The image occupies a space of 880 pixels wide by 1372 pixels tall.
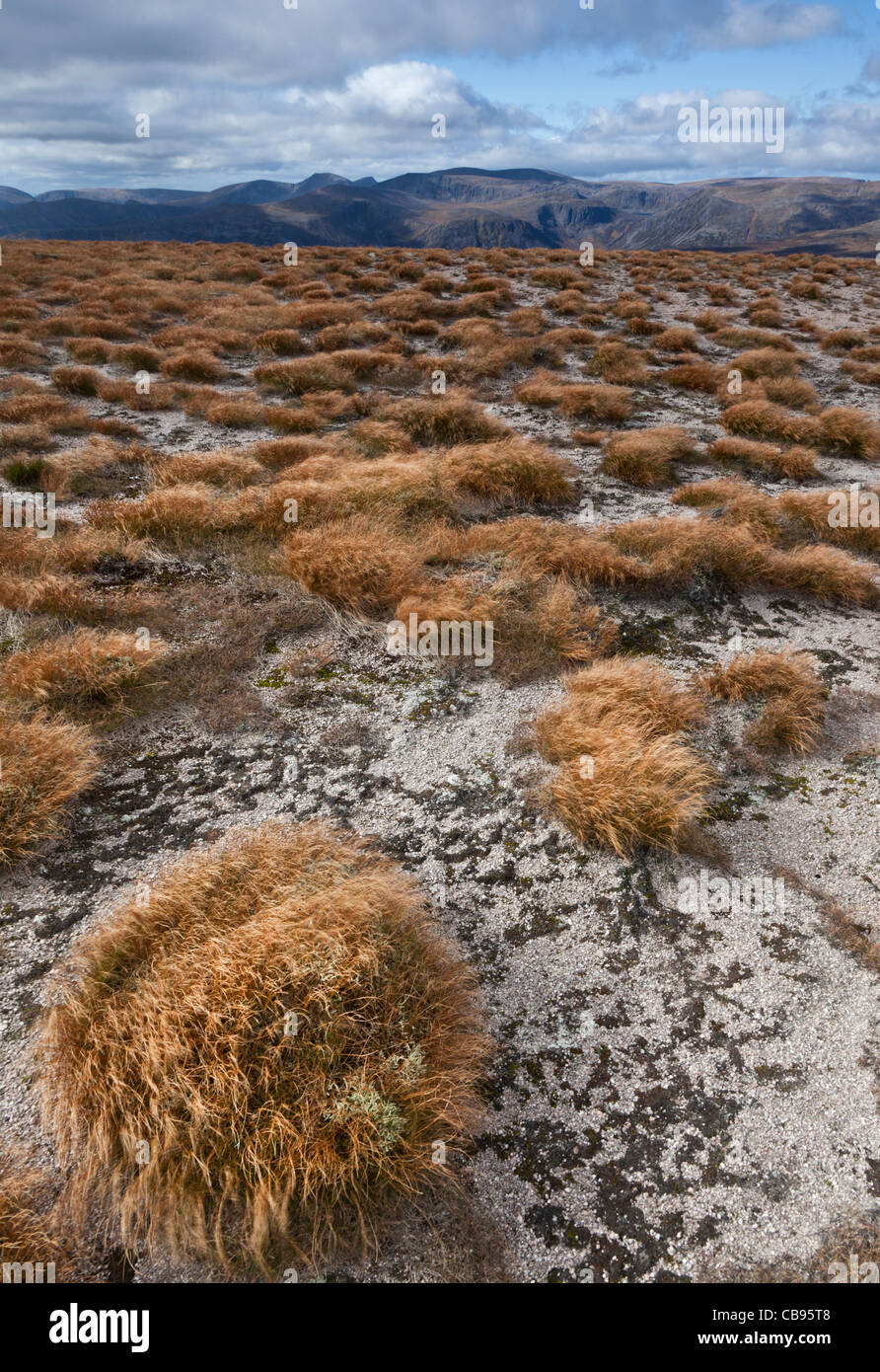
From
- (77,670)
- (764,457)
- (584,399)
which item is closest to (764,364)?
(584,399)

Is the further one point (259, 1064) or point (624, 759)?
point (624, 759)

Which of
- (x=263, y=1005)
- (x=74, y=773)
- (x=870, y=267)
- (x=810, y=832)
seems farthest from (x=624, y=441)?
(x=870, y=267)

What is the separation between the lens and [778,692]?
6.85 meters

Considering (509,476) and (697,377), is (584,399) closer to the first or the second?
(697,377)

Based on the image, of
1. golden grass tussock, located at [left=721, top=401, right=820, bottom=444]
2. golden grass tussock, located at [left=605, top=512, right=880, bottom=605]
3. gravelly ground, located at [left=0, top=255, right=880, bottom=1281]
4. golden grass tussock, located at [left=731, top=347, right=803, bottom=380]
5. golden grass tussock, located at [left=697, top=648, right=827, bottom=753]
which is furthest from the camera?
golden grass tussock, located at [left=731, top=347, right=803, bottom=380]

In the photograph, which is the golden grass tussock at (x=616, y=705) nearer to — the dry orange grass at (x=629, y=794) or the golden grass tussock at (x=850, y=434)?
the dry orange grass at (x=629, y=794)

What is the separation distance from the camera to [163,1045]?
349 cm

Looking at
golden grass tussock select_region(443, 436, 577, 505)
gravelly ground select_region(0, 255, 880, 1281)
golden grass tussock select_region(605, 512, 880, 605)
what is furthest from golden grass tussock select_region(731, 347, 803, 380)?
gravelly ground select_region(0, 255, 880, 1281)

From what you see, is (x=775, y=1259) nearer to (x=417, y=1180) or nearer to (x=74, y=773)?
(x=417, y=1180)

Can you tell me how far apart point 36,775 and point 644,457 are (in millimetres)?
11136

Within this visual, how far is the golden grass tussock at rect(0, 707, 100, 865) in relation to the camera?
495 cm

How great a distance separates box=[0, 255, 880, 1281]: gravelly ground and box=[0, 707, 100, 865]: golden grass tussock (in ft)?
0.64

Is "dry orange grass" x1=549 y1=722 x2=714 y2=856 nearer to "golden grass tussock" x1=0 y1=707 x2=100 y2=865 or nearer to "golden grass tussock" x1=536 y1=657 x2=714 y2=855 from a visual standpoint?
"golden grass tussock" x1=536 y1=657 x2=714 y2=855

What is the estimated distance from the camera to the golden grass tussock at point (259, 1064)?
10.5 feet
